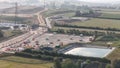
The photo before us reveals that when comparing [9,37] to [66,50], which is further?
[9,37]

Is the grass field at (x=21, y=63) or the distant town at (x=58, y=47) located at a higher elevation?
the grass field at (x=21, y=63)

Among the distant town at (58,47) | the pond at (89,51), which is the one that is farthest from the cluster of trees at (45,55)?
the pond at (89,51)

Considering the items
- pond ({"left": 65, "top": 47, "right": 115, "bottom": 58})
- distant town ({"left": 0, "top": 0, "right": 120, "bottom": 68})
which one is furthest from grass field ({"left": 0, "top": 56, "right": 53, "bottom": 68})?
pond ({"left": 65, "top": 47, "right": 115, "bottom": 58})

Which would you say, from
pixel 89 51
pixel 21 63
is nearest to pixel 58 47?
pixel 89 51

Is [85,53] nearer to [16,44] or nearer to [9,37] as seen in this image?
[16,44]

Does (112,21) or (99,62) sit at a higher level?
(99,62)

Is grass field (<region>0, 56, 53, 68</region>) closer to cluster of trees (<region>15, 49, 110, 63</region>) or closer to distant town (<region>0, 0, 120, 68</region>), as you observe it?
distant town (<region>0, 0, 120, 68</region>)

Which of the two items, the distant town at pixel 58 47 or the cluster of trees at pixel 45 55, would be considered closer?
the distant town at pixel 58 47

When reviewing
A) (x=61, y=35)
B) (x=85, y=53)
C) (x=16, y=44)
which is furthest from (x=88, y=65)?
(x=61, y=35)

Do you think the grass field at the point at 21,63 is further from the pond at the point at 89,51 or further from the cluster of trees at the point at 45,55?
the pond at the point at 89,51

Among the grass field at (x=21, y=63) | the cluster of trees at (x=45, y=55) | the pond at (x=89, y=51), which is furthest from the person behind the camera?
the pond at (x=89, y=51)
